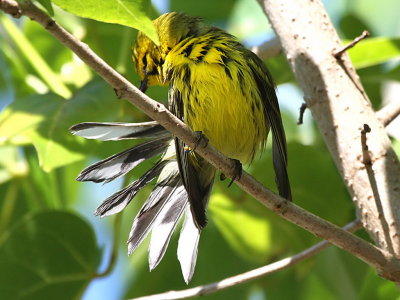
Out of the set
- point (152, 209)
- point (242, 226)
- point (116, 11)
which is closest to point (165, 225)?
point (152, 209)

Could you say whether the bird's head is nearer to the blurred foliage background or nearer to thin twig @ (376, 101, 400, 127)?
the blurred foliage background

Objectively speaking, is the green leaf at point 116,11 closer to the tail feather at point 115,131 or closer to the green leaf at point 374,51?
the tail feather at point 115,131

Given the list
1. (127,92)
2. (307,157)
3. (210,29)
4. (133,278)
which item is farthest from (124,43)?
(127,92)

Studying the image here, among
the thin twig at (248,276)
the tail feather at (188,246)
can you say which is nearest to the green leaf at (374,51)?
the thin twig at (248,276)

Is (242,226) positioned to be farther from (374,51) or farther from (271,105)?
(374,51)

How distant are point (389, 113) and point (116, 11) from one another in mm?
1163

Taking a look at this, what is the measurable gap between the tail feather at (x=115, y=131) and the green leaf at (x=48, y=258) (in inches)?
18.9

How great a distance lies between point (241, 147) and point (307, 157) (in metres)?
0.31

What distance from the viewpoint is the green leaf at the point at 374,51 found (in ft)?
10.4

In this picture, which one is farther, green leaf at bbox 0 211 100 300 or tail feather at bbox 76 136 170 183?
green leaf at bbox 0 211 100 300

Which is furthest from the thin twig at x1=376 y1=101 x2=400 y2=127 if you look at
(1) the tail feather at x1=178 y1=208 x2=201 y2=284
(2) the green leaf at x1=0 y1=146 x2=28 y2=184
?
(2) the green leaf at x1=0 y1=146 x2=28 y2=184

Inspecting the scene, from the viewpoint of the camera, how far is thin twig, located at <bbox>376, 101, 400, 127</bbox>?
2.65 metres

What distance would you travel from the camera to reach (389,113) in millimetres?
2664

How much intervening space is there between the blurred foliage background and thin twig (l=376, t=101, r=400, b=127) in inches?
17.2
